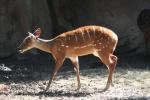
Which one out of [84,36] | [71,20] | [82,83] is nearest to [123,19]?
[71,20]

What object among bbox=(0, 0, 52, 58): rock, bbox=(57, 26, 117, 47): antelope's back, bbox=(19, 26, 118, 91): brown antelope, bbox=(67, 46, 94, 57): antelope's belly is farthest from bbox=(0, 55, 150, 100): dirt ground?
bbox=(0, 0, 52, 58): rock

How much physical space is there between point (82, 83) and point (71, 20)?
12.9 feet

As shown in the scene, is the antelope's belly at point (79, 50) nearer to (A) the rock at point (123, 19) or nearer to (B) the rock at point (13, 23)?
(B) the rock at point (13, 23)

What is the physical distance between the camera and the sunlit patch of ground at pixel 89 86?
9.11m

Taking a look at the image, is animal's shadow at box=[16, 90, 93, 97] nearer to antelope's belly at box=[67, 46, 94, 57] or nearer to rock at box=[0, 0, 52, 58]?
antelope's belly at box=[67, 46, 94, 57]

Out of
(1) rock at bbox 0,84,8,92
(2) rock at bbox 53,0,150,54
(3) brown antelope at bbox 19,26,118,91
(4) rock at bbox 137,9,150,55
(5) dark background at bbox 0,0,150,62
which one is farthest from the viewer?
(2) rock at bbox 53,0,150,54

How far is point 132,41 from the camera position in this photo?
13680mm

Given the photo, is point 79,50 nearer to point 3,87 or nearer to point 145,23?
point 3,87

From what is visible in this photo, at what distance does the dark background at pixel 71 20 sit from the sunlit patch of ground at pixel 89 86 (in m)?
1.97

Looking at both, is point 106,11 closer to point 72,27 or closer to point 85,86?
point 72,27

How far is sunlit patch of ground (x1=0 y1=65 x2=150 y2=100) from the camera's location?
9.11 meters

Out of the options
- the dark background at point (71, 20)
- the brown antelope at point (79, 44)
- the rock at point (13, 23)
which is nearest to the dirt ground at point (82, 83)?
the brown antelope at point (79, 44)

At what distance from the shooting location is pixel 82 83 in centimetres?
1032

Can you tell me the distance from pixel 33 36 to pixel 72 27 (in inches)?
177
